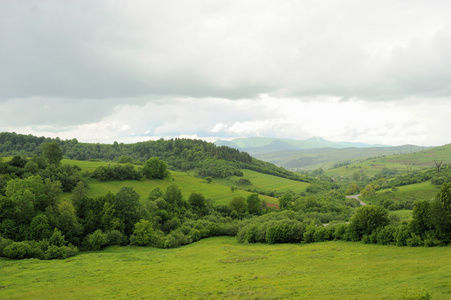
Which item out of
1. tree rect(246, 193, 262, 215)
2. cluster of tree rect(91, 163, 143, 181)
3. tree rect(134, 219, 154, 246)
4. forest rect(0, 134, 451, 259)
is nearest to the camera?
forest rect(0, 134, 451, 259)

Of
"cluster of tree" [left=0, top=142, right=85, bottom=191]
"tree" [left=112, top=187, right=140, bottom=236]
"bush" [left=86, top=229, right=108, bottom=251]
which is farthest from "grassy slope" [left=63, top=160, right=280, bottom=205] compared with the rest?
"bush" [left=86, top=229, right=108, bottom=251]

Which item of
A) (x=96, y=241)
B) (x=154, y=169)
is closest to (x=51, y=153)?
(x=154, y=169)

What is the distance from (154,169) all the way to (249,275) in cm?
11530

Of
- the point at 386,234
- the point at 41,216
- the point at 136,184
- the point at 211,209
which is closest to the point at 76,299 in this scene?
the point at 41,216

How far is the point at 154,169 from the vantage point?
148 metres

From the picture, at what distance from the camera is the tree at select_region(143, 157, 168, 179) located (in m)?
146

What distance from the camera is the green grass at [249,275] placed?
30828 mm

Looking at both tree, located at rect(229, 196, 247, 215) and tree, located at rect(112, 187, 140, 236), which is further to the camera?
tree, located at rect(229, 196, 247, 215)

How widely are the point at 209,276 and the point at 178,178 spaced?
12279 centimetres

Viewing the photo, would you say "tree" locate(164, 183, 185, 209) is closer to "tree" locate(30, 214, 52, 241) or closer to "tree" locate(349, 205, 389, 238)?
"tree" locate(30, 214, 52, 241)

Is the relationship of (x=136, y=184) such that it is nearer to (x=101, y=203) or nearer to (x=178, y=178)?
(x=178, y=178)

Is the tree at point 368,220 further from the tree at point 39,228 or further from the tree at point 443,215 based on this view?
the tree at point 39,228

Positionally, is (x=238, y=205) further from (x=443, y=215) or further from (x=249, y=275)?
(x=443, y=215)

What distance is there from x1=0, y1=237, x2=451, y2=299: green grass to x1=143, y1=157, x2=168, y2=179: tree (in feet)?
284
